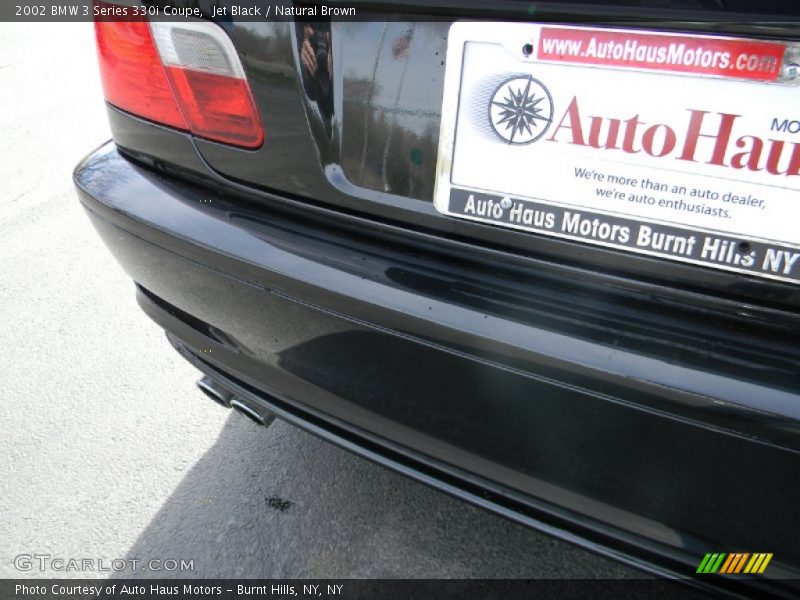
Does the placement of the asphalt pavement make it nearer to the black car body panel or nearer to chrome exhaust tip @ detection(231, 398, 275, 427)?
chrome exhaust tip @ detection(231, 398, 275, 427)

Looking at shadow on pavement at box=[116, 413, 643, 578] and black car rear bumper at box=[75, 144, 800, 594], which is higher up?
black car rear bumper at box=[75, 144, 800, 594]

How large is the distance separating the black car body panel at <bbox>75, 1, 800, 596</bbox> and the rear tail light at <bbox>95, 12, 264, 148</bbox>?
4 centimetres

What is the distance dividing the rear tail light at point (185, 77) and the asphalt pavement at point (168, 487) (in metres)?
1.09

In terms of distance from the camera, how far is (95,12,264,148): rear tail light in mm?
1352

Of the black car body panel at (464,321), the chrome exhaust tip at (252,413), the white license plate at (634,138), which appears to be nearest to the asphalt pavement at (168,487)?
the chrome exhaust tip at (252,413)

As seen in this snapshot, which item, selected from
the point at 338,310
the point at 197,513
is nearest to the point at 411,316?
the point at 338,310

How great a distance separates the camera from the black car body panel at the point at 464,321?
1.00 metres

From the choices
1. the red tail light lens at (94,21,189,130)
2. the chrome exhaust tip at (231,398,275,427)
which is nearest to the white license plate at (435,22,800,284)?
the red tail light lens at (94,21,189,130)

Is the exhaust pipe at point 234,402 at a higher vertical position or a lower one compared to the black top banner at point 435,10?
lower

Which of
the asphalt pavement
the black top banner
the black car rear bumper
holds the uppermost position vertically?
the black top banner

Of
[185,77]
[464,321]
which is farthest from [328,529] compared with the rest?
[185,77]

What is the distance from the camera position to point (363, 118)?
125 cm

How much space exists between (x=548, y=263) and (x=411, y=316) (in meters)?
0.25

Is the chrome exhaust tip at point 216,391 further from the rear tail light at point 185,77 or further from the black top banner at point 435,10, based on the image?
the black top banner at point 435,10
